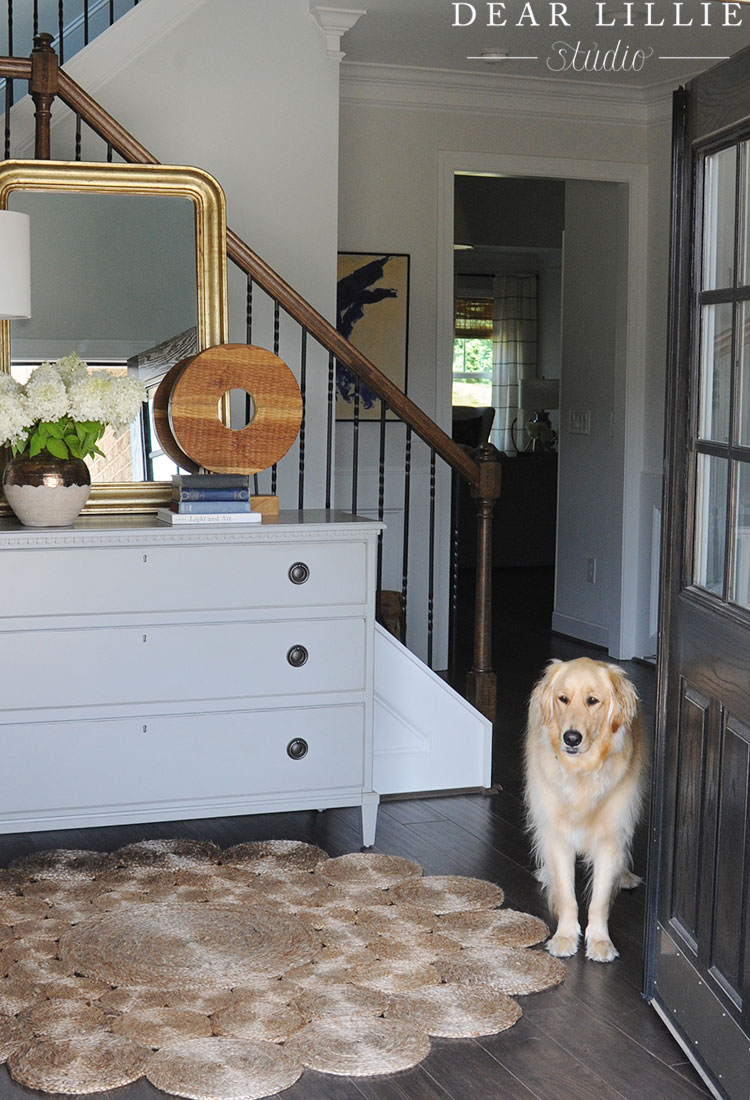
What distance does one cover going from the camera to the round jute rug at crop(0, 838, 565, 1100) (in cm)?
243

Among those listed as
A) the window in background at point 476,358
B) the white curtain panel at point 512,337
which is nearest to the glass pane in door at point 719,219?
the white curtain panel at point 512,337

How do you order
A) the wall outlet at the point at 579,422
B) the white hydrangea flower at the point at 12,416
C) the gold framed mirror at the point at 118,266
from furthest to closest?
1. the wall outlet at the point at 579,422
2. the gold framed mirror at the point at 118,266
3. the white hydrangea flower at the point at 12,416

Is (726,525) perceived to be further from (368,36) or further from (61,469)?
(368,36)

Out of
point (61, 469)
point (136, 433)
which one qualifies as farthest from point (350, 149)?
point (61, 469)

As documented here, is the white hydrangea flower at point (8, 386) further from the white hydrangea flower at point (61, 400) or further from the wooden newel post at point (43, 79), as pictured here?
the wooden newel post at point (43, 79)

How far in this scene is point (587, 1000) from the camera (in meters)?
2.74

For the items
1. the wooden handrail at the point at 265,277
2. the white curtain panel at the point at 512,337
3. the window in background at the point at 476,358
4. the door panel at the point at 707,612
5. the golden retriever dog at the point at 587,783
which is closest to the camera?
the door panel at the point at 707,612

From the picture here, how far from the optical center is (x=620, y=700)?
9.91ft

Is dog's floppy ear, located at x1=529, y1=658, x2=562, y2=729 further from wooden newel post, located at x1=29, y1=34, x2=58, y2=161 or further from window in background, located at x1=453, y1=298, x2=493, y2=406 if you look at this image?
window in background, located at x1=453, y1=298, x2=493, y2=406

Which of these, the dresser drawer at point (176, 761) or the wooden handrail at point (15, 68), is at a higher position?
the wooden handrail at point (15, 68)

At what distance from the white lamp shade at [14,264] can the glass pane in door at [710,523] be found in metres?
1.99

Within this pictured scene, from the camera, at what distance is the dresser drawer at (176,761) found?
3.46 metres

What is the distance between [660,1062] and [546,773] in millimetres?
767

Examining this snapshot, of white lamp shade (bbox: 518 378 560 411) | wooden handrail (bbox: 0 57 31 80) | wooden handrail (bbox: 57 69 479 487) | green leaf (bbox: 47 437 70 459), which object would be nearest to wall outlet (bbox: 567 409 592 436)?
wooden handrail (bbox: 57 69 479 487)
